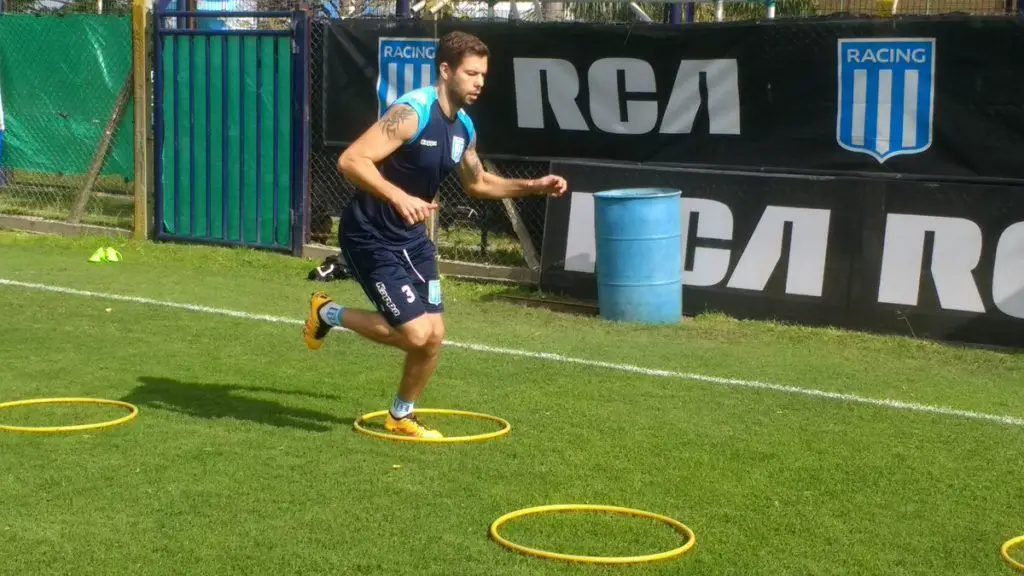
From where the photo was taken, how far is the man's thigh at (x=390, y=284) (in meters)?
6.40

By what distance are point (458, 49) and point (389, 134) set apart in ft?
1.62

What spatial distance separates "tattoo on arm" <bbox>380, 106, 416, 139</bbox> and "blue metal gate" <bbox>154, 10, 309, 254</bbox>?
277 inches

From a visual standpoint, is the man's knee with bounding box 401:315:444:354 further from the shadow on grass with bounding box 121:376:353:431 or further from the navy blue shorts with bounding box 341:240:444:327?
the shadow on grass with bounding box 121:376:353:431

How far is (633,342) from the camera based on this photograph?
373 inches

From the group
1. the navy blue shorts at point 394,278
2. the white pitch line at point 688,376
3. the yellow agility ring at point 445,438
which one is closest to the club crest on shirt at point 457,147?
the navy blue shorts at point 394,278

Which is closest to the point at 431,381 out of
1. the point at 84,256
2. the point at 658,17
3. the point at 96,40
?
the point at 84,256

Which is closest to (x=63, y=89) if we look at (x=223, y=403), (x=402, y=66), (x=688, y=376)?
(x=402, y=66)

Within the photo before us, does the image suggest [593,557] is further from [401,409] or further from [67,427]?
[67,427]

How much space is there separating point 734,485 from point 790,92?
216 inches

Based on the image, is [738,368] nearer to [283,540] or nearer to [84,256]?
[283,540]

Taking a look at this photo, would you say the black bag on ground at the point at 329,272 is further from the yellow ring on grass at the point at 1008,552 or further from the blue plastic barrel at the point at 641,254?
the yellow ring on grass at the point at 1008,552

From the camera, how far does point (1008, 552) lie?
16.5ft

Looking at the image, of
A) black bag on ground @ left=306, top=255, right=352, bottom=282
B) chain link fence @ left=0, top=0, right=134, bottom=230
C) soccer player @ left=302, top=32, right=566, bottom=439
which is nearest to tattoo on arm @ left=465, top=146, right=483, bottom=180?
soccer player @ left=302, top=32, right=566, bottom=439

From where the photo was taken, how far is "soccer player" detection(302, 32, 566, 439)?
20.5ft
